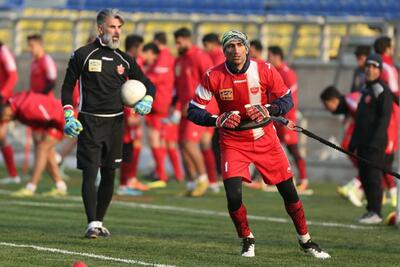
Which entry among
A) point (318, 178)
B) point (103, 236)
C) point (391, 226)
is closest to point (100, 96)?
point (103, 236)

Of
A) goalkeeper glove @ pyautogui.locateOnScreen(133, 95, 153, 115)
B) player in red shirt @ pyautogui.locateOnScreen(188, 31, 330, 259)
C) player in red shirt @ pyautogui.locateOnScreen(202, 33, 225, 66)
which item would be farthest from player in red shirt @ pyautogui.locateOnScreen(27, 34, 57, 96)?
player in red shirt @ pyautogui.locateOnScreen(188, 31, 330, 259)

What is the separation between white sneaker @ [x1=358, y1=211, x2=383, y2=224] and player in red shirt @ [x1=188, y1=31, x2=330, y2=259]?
3.80 metres

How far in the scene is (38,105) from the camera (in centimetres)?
1806

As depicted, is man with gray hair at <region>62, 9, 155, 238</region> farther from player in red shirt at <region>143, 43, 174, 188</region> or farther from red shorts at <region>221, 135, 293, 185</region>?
player in red shirt at <region>143, 43, 174, 188</region>

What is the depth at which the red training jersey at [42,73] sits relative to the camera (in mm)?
→ 20547

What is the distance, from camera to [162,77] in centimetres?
2112

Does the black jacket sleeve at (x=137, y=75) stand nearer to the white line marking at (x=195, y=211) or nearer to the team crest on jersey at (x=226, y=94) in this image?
the team crest on jersey at (x=226, y=94)

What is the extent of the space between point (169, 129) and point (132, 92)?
29.9 feet

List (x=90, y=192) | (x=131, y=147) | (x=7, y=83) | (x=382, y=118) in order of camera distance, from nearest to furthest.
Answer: (x=90, y=192)
(x=382, y=118)
(x=131, y=147)
(x=7, y=83)

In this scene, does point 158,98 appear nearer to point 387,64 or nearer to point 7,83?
point 7,83

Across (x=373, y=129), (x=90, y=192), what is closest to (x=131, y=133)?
(x=373, y=129)

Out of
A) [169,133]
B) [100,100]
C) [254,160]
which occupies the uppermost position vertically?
[100,100]

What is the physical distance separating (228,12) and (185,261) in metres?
17.2

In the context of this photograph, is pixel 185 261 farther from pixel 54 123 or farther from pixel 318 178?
pixel 318 178
